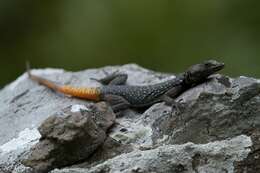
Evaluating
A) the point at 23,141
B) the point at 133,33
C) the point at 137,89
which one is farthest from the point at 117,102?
the point at 133,33

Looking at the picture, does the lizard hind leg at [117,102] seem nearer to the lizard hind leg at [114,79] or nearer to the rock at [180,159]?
the lizard hind leg at [114,79]

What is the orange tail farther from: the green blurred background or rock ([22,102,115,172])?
the green blurred background

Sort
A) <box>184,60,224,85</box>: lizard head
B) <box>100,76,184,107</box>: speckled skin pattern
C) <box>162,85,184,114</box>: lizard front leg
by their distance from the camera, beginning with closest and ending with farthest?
<box>162,85,184,114</box>: lizard front leg, <box>184,60,224,85</box>: lizard head, <box>100,76,184,107</box>: speckled skin pattern

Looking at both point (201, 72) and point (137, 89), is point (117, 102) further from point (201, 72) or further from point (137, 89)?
point (201, 72)

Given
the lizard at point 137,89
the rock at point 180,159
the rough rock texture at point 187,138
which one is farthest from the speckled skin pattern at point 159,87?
the rock at point 180,159

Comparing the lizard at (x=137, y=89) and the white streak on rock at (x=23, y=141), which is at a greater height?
the lizard at (x=137, y=89)

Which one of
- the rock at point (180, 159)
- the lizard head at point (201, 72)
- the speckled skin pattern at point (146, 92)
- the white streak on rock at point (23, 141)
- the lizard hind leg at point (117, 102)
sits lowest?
the rock at point (180, 159)

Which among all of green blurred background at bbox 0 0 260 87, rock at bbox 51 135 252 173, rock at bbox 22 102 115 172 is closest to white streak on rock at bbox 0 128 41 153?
rock at bbox 22 102 115 172
